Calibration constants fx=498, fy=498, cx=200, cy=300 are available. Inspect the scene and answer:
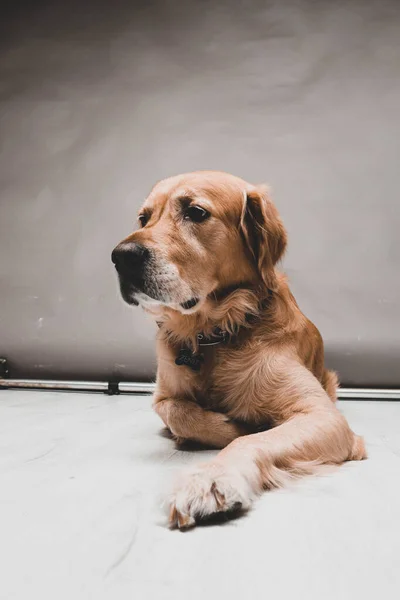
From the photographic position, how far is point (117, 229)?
9.58 feet

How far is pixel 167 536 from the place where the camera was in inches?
35.5

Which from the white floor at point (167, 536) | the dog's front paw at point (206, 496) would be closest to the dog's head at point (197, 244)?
the white floor at point (167, 536)

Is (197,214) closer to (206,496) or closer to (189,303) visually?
(189,303)

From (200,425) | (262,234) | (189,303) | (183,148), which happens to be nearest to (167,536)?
(200,425)

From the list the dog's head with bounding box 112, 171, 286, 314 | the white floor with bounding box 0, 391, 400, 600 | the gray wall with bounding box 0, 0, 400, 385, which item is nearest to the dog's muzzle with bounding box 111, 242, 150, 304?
the dog's head with bounding box 112, 171, 286, 314

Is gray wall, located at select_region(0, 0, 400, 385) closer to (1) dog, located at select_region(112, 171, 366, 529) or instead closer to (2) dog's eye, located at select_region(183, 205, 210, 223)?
(1) dog, located at select_region(112, 171, 366, 529)

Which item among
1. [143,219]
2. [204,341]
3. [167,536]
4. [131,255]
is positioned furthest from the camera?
[143,219]

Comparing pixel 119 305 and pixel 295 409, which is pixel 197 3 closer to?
pixel 119 305

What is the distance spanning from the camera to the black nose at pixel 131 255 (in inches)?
56.2

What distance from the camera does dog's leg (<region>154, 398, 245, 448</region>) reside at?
1.49m

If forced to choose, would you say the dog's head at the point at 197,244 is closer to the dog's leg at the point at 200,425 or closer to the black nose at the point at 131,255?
the black nose at the point at 131,255

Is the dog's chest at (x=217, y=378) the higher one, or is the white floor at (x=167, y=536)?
the dog's chest at (x=217, y=378)

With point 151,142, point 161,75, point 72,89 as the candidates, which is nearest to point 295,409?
point 151,142

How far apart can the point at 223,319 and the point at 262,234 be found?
0.31 meters
